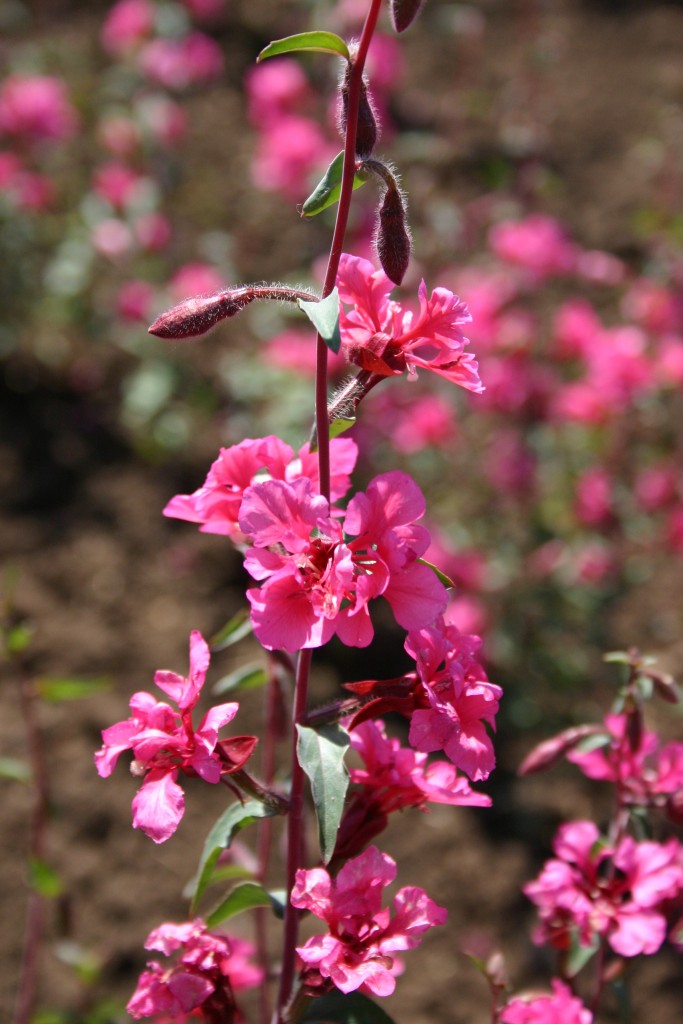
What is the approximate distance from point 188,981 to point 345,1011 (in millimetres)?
161

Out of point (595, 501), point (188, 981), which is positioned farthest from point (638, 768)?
point (595, 501)

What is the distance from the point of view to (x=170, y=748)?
0.92 meters

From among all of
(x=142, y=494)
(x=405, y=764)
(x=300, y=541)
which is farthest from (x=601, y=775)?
(x=142, y=494)

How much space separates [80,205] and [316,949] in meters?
3.87

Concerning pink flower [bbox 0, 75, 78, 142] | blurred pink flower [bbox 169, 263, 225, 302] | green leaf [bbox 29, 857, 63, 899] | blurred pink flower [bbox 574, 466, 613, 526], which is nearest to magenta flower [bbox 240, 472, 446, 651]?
green leaf [bbox 29, 857, 63, 899]

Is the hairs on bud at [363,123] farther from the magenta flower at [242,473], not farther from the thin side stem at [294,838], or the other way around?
the thin side stem at [294,838]

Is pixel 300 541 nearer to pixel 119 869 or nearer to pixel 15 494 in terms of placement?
pixel 119 869

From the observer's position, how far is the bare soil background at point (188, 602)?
217cm

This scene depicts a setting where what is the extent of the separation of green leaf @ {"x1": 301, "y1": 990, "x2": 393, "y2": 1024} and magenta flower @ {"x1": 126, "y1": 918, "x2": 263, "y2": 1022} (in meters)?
0.08

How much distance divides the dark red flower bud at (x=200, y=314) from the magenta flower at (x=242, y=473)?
4.4 inches

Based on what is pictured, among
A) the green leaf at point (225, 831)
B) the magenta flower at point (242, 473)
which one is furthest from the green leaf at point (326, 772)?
the magenta flower at point (242, 473)

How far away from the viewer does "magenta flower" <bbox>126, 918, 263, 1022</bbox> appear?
967 millimetres

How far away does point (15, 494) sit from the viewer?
3.16m

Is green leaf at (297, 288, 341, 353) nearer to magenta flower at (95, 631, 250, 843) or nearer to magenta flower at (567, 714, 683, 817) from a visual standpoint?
magenta flower at (95, 631, 250, 843)
